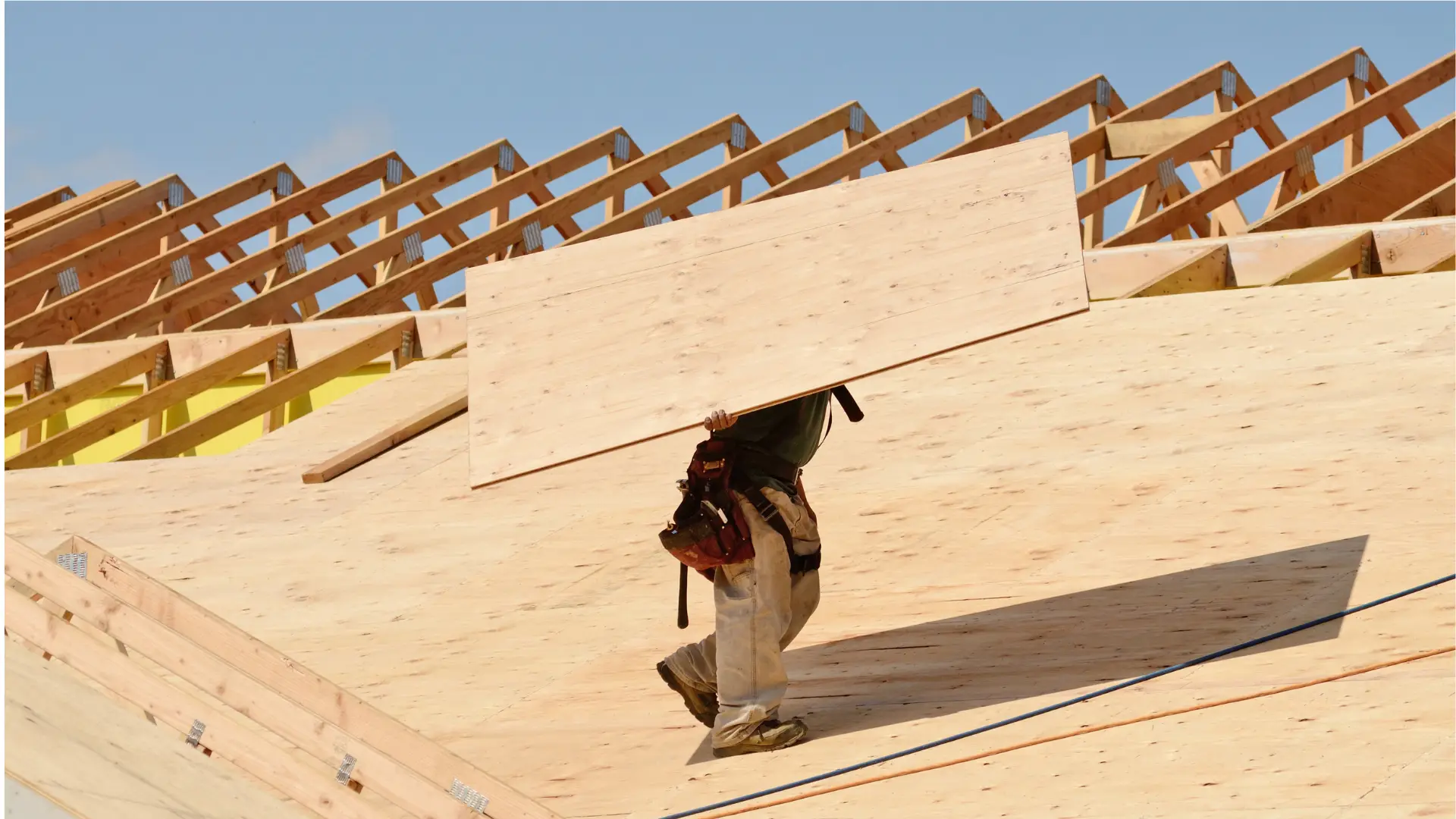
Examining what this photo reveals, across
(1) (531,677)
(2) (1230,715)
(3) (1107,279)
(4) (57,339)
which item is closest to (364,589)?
(1) (531,677)

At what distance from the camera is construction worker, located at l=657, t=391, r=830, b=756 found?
487 centimetres

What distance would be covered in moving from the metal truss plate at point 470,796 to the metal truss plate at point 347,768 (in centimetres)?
27

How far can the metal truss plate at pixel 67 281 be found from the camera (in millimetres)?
14375

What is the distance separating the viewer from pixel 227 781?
12.2 ft

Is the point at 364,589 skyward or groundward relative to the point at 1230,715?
skyward

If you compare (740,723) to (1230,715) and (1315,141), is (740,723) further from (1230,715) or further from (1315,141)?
(1315,141)

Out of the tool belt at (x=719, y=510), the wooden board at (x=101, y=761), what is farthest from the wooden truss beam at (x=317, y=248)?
the wooden board at (x=101, y=761)

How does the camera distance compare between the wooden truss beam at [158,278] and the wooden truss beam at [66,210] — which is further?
the wooden truss beam at [66,210]

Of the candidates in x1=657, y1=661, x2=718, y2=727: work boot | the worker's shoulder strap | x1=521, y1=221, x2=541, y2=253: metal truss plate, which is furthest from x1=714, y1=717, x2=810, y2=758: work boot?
x1=521, y1=221, x2=541, y2=253: metal truss plate

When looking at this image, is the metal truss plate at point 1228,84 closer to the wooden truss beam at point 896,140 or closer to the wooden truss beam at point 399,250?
the wooden truss beam at point 896,140

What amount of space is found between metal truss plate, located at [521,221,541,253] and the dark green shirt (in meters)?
9.79

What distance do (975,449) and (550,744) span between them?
3136mm

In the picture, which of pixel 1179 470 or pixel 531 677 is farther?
pixel 1179 470

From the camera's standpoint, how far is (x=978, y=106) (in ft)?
52.7
